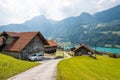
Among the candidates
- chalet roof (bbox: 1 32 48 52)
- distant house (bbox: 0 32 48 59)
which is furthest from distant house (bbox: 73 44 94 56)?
chalet roof (bbox: 1 32 48 52)

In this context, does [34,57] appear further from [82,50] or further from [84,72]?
[82,50]

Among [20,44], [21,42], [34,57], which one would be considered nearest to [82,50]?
[34,57]

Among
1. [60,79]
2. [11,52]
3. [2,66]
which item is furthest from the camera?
[11,52]

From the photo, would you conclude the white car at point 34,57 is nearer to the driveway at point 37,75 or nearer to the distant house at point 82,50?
the driveway at point 37,75

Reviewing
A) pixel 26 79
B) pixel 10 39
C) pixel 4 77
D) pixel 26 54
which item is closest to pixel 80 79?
pixel 26 79

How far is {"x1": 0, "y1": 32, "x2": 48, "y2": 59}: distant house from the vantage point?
71500mm

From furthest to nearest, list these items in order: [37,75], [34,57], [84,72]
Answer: [34,57] → [84,72] → [37,75]

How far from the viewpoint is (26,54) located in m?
73.2

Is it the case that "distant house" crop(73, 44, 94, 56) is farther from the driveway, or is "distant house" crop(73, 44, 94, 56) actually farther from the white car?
the driveway

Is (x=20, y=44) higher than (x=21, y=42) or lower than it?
lower

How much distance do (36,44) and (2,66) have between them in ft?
134

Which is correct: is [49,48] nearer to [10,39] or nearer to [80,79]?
[10,39]

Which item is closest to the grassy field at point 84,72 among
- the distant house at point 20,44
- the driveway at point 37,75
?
the driveway at point 37,75

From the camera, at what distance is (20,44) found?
7275 centimetres
